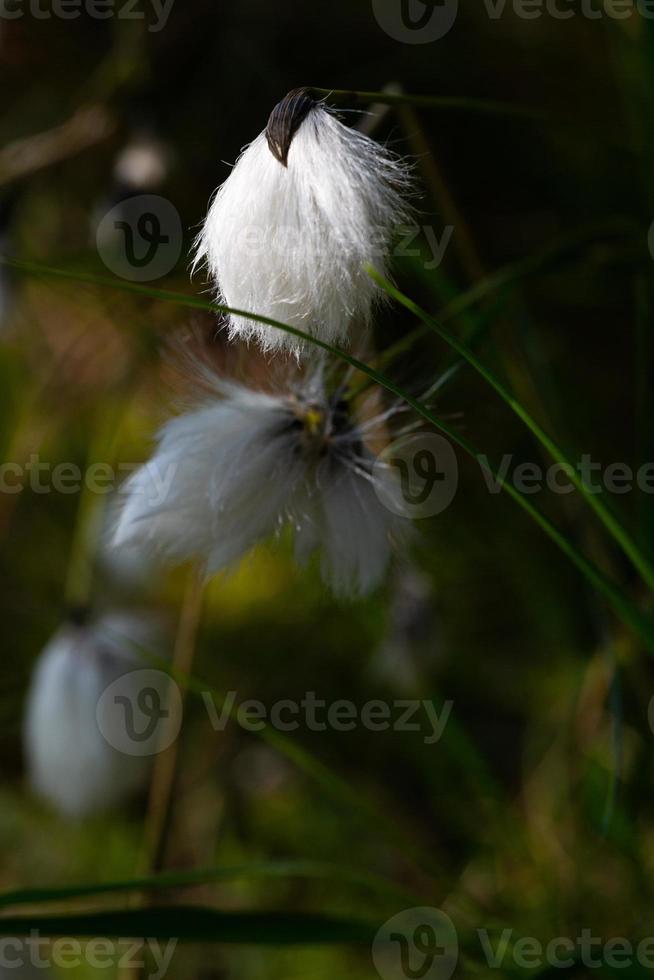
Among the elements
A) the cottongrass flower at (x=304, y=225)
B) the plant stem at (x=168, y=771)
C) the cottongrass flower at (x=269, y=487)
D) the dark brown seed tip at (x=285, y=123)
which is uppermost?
the dark brown seed tip at (x=285, y=123)

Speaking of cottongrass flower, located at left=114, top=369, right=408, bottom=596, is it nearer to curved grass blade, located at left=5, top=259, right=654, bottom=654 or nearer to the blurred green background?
curved grass blade, located at left=5, top=259, right=654, bottom=654

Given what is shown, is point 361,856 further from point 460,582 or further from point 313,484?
point 313,484

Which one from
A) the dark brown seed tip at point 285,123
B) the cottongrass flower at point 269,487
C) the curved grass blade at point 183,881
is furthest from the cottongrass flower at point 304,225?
the curved grass blade at point 183,881

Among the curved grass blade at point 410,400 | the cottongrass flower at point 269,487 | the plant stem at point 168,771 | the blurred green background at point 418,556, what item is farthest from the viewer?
the blurred green background at point 418,556

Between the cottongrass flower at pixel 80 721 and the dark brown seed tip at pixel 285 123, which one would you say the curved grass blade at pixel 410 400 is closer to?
the dark brown seed tip at pixel 285 123

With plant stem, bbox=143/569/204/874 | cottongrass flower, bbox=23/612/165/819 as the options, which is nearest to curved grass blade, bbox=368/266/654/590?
plant stem, bbox=143/569/204/874

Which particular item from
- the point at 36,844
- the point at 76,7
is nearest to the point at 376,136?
the point at 76,7
